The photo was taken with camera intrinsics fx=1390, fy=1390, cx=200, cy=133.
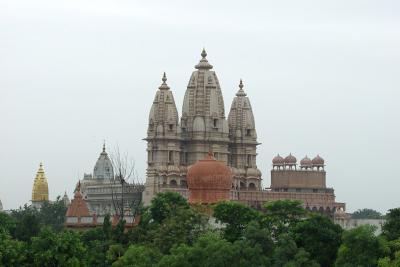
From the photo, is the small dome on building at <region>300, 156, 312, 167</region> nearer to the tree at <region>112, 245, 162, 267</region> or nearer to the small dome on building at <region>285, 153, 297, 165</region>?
the small dome on building at <region>285, 153, 297, 165</region>

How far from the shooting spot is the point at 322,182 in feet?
390

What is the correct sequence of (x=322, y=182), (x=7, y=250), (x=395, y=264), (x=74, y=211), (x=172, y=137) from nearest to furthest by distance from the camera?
(x=395, y=264) < (x=7, y=250) < (x=74, y=211) < (x=172, y=137) < (x=322, y=182)

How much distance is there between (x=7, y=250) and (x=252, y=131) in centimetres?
6036

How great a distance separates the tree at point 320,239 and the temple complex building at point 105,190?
31880 mm

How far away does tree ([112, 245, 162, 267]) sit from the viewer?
59.8m

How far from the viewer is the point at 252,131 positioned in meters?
116

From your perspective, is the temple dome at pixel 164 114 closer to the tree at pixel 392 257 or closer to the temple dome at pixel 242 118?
the temple dome at pixel 242 118

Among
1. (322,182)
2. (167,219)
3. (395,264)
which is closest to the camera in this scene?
(395,264)

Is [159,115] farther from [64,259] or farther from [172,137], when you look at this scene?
[64,259]

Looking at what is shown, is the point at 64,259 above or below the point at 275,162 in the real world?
below

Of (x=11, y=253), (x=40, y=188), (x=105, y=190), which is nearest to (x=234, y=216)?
(x=11, y=253)

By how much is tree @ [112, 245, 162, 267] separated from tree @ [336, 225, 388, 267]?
842cm

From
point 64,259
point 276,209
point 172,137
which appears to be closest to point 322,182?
point 172,137

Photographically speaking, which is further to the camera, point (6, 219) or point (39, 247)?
point (6, 219)
